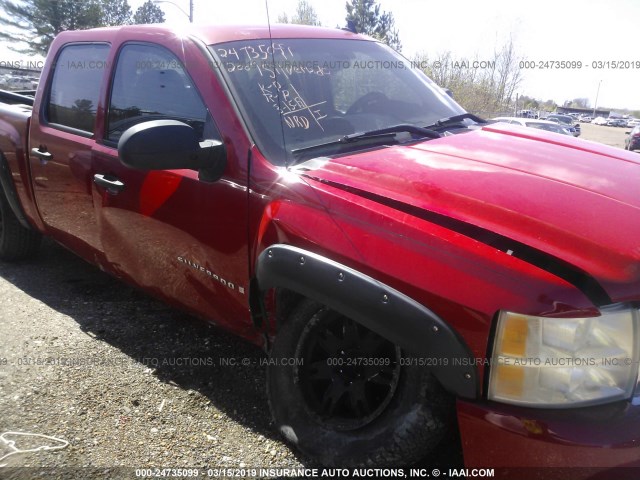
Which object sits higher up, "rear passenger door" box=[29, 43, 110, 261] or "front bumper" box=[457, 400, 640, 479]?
"rear passenger door" box=[29, 43, 110, 261]

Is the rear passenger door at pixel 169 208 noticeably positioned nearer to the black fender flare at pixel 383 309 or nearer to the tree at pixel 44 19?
the black fender flare at pixel 383 309

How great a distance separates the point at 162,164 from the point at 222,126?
1.09ft

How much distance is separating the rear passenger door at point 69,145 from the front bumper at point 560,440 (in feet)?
8.15

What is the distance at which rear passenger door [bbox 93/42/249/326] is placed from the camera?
2.45 meters

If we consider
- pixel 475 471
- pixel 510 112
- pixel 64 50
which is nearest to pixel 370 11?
pixel 510 112

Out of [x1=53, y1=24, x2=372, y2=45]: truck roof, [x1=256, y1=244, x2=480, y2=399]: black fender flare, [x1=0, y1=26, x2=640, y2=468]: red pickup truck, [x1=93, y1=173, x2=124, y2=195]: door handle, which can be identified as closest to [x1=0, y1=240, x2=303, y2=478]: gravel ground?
[x1=0, y1=26, x2=640, y2=468]: red pickup truck

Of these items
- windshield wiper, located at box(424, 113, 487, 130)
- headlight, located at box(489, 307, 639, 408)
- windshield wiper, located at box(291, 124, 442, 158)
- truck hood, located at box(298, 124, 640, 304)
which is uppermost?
windshield wiper, located at box(424, 113, 487, 130)

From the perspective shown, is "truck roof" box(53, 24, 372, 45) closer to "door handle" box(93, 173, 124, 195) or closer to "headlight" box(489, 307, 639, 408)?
"door handle" box(93, 173, 124, 195)

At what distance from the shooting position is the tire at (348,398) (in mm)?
1905

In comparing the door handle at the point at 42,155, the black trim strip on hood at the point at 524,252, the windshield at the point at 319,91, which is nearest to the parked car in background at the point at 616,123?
the windshield at the point at 319,91

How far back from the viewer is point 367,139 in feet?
8.30

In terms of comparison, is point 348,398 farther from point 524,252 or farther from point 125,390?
point 125,390

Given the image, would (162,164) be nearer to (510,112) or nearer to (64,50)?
(64,50)

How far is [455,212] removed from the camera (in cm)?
184
